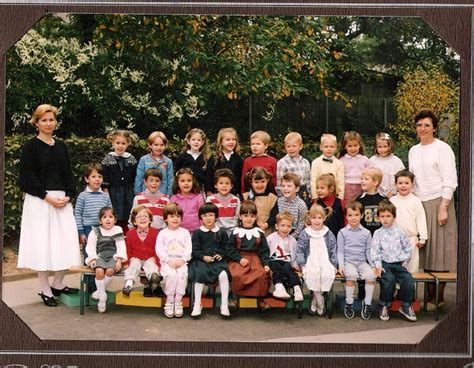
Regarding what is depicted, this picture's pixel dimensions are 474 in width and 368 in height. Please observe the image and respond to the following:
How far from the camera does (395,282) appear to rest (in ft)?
18.0

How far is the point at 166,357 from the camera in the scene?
515 centimetres

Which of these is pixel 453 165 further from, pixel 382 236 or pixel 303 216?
pixel 303 216

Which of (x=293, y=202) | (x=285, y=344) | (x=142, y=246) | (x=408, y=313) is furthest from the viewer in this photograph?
(x=293, y=202)

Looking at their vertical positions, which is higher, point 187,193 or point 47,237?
point 187,193

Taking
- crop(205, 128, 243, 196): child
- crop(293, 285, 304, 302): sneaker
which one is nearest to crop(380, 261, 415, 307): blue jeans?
crop(293, 285, 304, 302): sneaker

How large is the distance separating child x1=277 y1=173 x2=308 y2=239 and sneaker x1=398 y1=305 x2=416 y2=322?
0.94 m

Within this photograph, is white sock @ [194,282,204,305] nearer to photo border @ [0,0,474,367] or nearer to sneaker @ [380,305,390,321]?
photo border @ [0,0,474,367]

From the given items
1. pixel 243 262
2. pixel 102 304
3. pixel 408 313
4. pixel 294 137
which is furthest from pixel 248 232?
pixel 408 313

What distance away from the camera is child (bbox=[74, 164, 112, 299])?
19.0 ft

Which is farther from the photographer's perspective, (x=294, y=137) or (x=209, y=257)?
(x=294, y=137)

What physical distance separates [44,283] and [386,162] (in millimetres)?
2614

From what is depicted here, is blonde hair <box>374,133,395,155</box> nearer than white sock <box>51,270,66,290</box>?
No

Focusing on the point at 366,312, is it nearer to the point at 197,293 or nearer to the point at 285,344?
the point at 285,344

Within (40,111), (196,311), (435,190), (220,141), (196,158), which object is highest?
(40,111)
